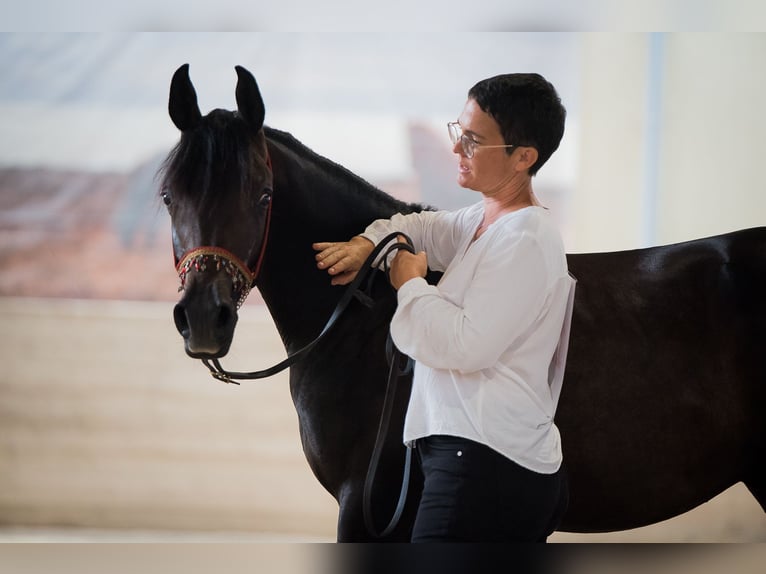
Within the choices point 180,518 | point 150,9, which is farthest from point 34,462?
point 150,9

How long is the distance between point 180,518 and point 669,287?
216 cm

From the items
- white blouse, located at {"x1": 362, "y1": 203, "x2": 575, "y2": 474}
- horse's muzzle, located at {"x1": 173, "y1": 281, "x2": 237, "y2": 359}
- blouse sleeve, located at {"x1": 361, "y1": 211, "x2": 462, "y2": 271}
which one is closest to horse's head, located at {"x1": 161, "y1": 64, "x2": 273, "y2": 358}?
horse's muzzle, located at {"x1": 173, "y1": 281, "x2": 237, "y2": 359}

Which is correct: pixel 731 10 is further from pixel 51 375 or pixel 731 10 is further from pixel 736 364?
pixel 51 375

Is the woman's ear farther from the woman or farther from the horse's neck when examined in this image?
the horse's neck

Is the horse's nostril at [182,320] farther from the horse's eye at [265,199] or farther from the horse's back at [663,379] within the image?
the horse's back at [663,379]

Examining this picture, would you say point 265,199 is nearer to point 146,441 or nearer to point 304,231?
point 304,231

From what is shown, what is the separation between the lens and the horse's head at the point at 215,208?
4.04ft

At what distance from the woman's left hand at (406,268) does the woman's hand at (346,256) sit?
0.81ft

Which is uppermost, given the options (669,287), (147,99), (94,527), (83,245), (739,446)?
(147,99)

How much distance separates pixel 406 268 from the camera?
1.12 meters

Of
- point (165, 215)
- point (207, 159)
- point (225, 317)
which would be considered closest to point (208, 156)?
point (207, 159)

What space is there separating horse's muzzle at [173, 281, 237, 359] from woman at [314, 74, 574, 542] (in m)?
0.31

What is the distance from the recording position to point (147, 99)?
285 centimetres

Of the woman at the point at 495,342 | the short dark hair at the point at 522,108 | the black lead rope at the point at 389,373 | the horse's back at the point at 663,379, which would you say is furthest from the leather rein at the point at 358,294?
the horse's back at the point at 663,379
